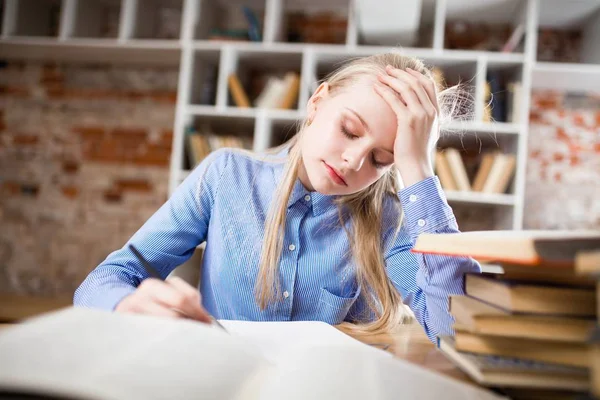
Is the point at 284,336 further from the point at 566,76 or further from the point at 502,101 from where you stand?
the point at 566,76

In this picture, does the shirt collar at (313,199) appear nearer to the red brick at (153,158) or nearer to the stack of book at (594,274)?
the stack of book at (594,274)

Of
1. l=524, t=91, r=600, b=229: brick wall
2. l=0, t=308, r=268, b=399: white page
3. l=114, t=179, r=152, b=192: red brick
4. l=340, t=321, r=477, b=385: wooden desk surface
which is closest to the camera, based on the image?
l=0, t=308, r=268, b=399: white page

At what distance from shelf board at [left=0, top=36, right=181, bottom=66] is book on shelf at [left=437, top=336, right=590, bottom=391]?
2.85 metres

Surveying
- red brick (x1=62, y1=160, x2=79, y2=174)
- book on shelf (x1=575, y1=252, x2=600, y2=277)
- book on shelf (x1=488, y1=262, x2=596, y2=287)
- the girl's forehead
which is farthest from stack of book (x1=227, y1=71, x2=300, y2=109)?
book on shelf (x1=575, y1=252, x2=600, y2=277)

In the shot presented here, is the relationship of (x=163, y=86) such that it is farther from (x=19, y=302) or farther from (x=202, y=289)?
(x=202, y=289)

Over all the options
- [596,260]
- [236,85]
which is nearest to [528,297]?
[596,260]

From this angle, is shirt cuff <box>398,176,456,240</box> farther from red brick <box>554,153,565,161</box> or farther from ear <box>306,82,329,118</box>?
red brick <box>554,153,565,161</box>

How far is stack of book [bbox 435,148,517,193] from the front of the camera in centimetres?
273

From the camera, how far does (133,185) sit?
11.2 ft

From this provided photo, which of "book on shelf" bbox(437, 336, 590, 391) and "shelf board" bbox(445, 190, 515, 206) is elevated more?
"shelf board" bbox(445, 190, 515, 206)

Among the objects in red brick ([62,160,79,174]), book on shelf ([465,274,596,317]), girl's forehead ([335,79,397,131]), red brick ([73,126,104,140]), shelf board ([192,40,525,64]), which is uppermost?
shelf board ([192,40,525,64])

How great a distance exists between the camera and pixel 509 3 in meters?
2.94

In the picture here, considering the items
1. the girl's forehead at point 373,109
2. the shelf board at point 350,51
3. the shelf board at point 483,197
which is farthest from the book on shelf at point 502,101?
the girl's forehead at point 373,109

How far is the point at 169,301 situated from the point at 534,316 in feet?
1.33
